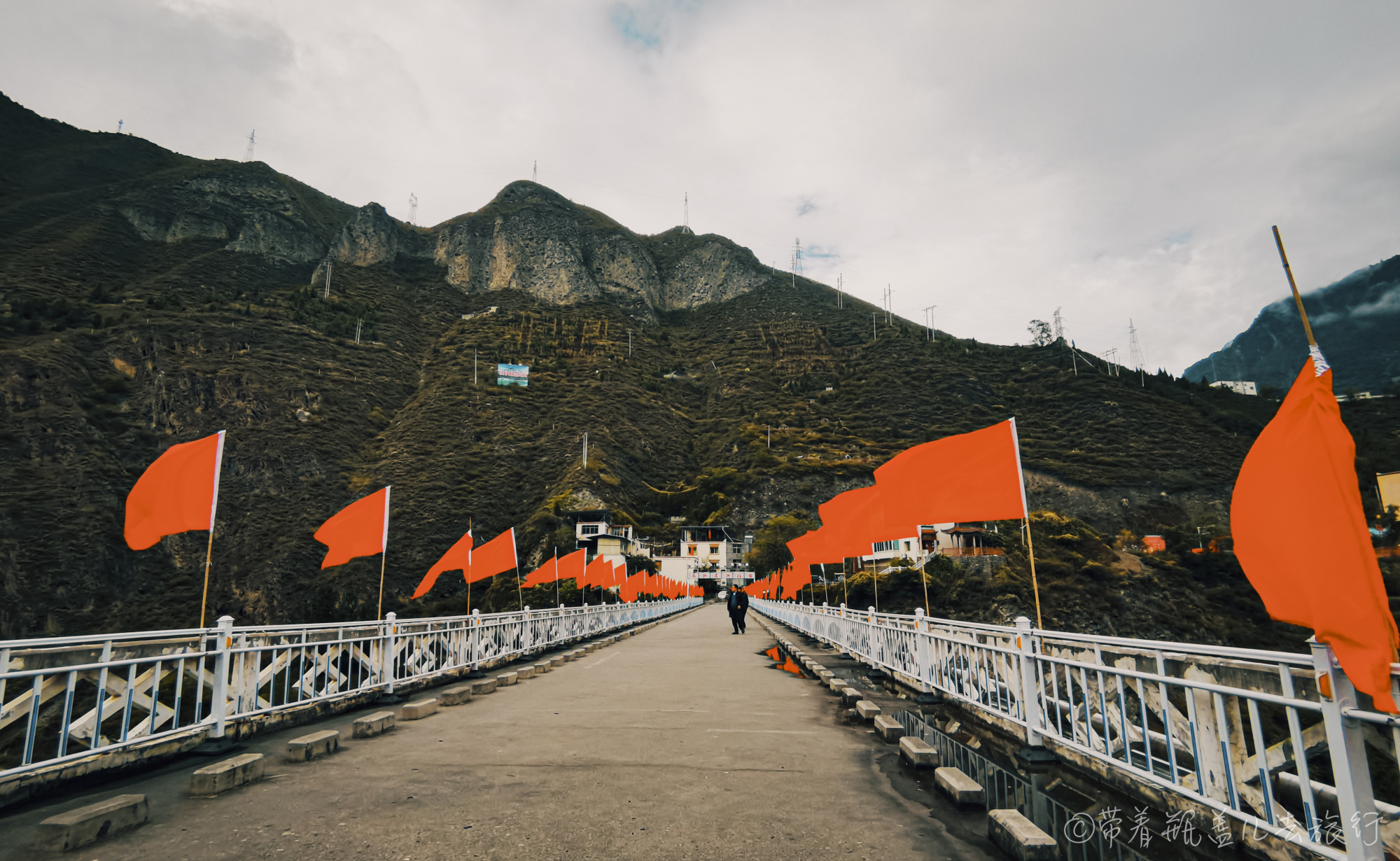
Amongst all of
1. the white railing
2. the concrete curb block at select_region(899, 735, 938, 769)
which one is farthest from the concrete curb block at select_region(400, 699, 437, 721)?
the concrete curb block at select_region(899, 735, 938, 769)

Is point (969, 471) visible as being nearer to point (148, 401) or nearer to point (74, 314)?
point (148, 401)

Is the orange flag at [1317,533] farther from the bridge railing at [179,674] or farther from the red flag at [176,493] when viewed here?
the red flag at [176,493]

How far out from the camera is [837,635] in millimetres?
15266

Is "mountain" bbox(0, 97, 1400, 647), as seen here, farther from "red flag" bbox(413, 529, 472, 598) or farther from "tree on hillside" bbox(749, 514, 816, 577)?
"red flag" bbox(413, 529, 472, 598)

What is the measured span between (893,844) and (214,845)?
3.81m

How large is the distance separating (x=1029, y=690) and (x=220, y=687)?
760cm

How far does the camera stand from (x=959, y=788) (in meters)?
4.11

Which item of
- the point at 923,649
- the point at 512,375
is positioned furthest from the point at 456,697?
the point at 512,375

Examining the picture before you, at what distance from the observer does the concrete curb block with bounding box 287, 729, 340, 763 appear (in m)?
5.49

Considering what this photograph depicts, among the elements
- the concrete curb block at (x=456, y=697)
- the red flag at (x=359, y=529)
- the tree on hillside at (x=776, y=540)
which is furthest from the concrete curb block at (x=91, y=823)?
the tree on hillside at (x=776, y=540)

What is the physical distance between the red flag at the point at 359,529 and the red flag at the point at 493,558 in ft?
13.9

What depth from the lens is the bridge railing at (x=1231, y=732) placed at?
2617mm

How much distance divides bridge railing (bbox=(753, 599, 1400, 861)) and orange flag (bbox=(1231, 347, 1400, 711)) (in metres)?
0.13

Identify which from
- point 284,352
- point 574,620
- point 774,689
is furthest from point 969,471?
point 284,352
